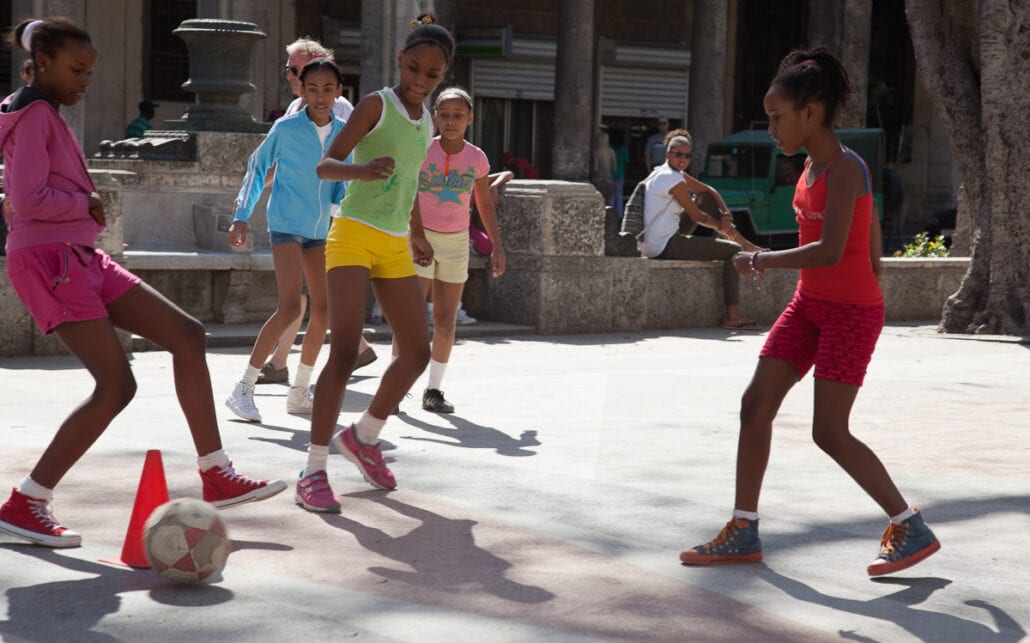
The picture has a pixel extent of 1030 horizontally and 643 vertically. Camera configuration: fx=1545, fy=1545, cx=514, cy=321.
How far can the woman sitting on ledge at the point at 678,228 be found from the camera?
468 inches

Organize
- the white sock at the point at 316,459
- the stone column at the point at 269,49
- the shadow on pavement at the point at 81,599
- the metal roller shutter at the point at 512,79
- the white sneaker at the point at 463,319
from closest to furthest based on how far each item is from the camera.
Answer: the shadow on pavement at the point at 81,599, the white sock at the point at 316,459, the white sneaker at the point at 463,319, the stone column at the point at 269,49, the metal roller shutter at the point at 512,79

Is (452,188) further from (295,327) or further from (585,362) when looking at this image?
(585,362)

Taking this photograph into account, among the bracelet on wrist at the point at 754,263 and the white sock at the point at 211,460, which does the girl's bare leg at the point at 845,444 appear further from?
the white sock at the point at 211,460

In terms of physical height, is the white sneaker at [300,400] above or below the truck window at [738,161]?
below

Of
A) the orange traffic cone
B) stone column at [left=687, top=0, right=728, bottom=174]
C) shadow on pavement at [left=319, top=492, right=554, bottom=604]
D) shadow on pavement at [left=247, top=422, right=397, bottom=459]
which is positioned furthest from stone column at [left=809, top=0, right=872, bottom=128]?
the orange traffic cone

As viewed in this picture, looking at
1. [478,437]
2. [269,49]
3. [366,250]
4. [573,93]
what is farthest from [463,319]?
[269,49]

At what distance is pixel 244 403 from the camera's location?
710 centimetres

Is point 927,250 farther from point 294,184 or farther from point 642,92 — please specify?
point 642,92

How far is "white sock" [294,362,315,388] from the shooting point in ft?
24.0

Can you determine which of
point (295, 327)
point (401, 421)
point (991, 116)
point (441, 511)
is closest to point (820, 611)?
point (441, 511)

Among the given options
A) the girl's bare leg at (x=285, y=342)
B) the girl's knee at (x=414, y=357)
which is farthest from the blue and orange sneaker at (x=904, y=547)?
the girl's bare leg at (x=285, y=342)

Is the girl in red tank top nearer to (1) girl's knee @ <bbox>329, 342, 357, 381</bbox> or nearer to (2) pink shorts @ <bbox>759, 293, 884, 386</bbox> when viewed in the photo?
(2) pink shorts @ <bbox>759, 293, 884, 386</bbox>

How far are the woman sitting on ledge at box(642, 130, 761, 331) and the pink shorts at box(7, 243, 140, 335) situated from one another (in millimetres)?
7590

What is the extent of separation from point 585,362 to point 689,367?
66cm
